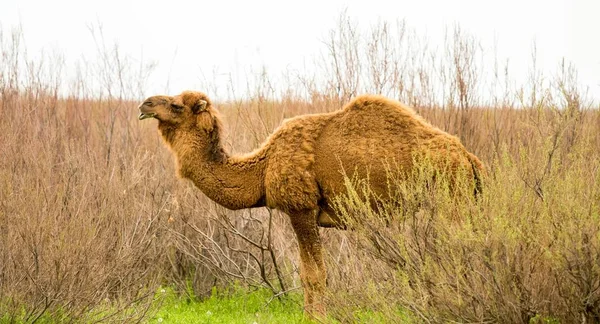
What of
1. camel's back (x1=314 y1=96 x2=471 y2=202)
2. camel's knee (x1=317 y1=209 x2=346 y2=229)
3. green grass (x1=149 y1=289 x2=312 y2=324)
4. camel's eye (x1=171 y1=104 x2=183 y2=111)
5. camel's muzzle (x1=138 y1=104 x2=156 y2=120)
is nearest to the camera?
camel's back (x1=314 y1=96 x2=471 y2=202)

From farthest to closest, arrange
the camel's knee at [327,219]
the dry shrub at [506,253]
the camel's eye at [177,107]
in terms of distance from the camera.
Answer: the camel's eye at [177,107]
the camel's knee at [327,219]
the dry shrub at [506,253]

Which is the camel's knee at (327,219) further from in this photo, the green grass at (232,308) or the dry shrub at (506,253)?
the dry shrub at (506,253)

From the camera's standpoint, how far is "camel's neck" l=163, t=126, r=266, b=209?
8.70 meters

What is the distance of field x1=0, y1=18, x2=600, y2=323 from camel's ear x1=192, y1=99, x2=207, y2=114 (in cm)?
121

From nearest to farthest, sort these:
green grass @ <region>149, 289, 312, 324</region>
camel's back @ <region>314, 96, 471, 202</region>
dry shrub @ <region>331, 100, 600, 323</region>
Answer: dry shrub @ <region>331, 100, 600, 323</region>
camel's back @ <region>314, 96, 471, 202</region>
green grass @ <region>149, 289, 312, 324</region>

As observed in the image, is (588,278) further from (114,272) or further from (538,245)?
(114,272)

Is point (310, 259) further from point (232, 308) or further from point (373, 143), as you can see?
point (232, 308)

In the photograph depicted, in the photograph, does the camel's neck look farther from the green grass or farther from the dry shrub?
the dry shrub

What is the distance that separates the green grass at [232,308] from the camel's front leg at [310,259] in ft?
1.70

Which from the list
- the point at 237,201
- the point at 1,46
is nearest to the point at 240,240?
the point at 237,201

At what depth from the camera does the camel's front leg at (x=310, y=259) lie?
328 inches

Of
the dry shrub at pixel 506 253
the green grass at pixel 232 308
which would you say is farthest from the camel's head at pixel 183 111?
the dry shrub at pixel 506 253

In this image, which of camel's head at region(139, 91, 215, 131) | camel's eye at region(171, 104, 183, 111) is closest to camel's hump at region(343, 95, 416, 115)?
camel's head at region(139, 91, 215, 131)

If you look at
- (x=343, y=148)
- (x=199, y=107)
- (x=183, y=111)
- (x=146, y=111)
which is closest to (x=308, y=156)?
(x=343, y=148)
